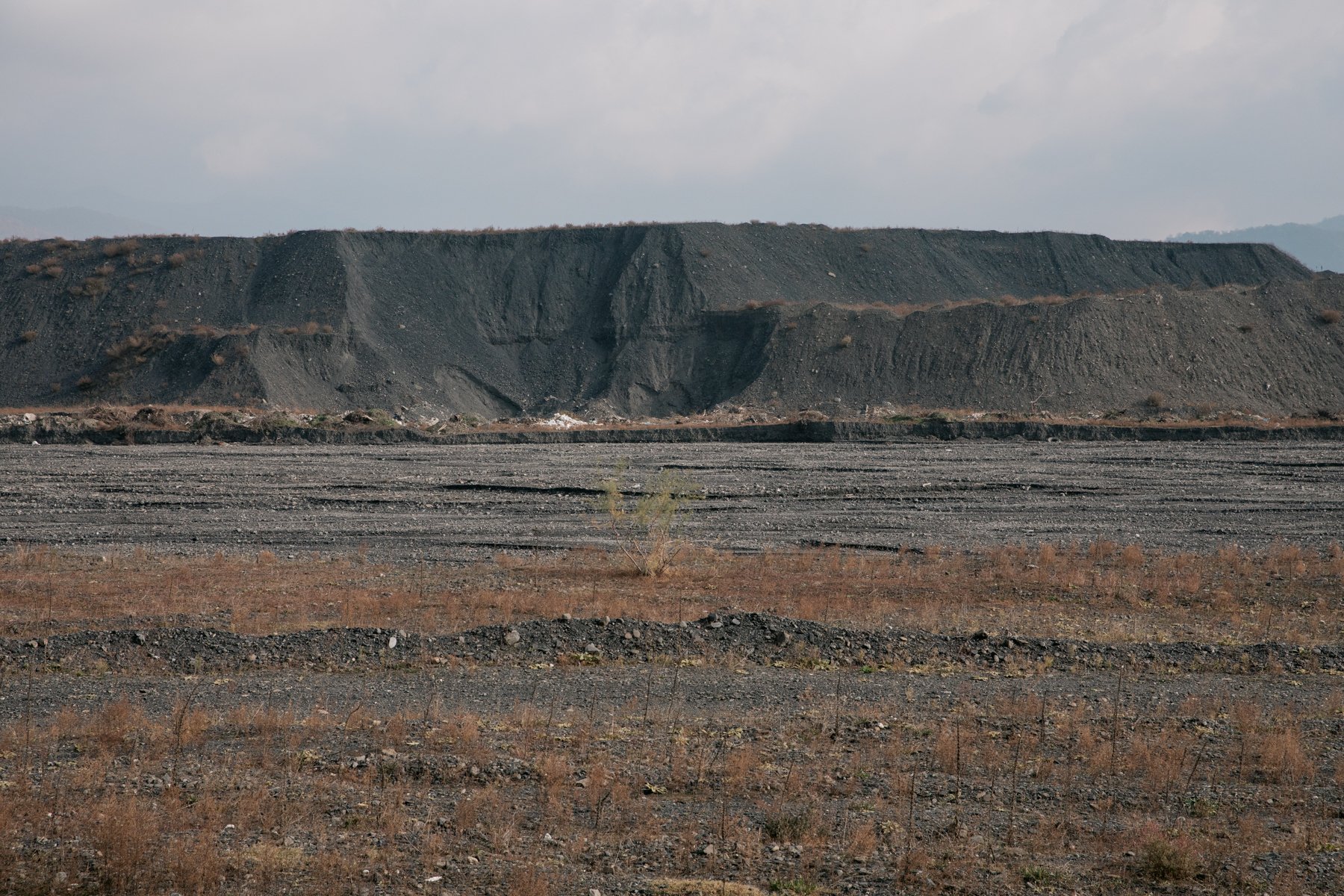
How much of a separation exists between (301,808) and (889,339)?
203 feet

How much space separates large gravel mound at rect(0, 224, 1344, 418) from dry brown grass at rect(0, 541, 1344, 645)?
1642 inches

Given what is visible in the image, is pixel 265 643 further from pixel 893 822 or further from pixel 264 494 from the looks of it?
pixel 264 494

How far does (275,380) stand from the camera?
6312 cm

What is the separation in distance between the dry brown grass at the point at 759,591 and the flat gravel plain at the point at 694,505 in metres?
1.88

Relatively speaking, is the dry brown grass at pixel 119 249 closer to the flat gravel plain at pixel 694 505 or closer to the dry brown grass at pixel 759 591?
the flat gravel plain at pixel 694 505

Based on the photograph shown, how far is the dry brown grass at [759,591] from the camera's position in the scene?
14.4m

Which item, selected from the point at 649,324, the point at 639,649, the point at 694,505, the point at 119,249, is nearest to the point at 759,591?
the point at 639,649

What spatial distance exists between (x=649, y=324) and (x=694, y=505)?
48048 millimetres

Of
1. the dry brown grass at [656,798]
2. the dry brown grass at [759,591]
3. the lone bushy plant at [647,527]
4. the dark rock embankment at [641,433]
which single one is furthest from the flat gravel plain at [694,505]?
the dry brown grass at [656,798]

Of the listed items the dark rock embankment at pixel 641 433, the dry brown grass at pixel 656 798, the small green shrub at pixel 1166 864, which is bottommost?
the dry brown grass at pixel 656 798

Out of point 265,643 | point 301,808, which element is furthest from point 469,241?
point 301,808

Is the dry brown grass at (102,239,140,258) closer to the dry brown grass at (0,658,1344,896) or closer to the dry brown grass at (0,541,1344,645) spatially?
the dry brown grass at (0,541,1344,645)

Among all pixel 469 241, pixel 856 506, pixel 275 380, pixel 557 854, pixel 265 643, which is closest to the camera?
pixel 557 854

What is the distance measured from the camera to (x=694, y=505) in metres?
27.7
